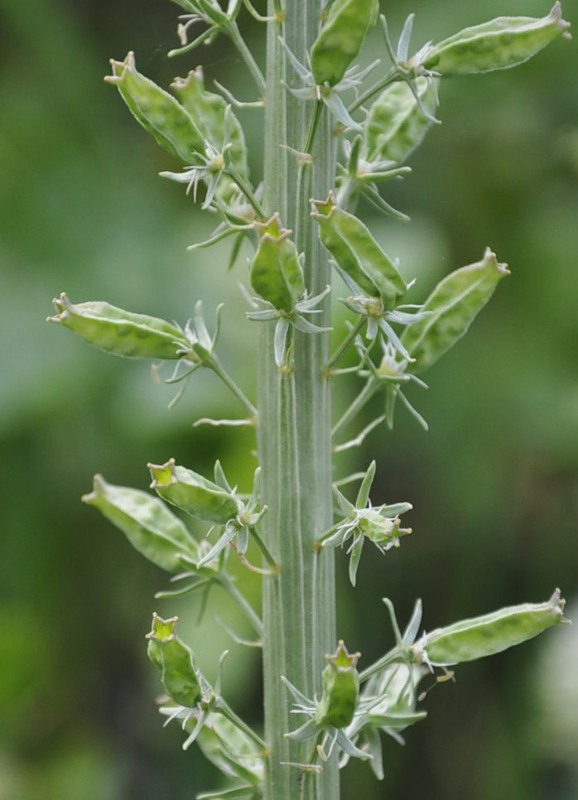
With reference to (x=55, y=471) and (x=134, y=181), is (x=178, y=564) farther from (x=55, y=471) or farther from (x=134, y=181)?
(x=134, y=181)

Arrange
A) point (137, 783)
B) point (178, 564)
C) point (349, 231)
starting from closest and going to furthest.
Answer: point (349, 231)
point (178, 564)
point (137, 783)

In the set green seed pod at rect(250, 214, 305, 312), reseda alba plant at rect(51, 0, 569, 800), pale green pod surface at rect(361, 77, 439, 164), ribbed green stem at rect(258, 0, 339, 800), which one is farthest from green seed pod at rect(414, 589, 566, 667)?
pale green pod surface at rect(361, 77, 439, 164)

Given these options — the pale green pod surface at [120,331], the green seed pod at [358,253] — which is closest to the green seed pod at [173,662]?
the pale green pod surface at [120,331]

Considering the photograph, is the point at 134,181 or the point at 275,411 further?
the point at 134,181

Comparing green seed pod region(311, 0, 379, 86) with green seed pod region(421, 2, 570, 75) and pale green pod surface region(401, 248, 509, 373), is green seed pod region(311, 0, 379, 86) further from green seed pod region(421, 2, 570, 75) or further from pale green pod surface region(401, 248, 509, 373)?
pale green pod surface region(401, 248, 509, 373)

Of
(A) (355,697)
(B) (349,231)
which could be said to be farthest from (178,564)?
(B) (349,231)

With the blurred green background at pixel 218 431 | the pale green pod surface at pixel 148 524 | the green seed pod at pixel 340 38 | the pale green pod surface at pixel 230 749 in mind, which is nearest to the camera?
the green seed pod at pixel 340 38

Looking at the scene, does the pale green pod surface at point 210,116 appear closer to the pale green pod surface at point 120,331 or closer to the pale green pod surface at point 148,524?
the pale green pod surface at point 120,331
